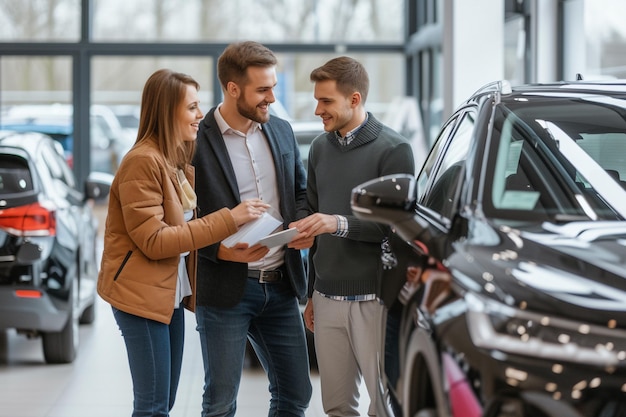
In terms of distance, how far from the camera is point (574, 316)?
2295mm

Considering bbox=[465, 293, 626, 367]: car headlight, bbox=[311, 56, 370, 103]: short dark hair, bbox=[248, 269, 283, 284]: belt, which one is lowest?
bbox=[248, 269, 283, 284]: belt

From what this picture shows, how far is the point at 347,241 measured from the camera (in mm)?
3871

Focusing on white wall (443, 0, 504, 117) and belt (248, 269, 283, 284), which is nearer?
belt (248, 269, 283, 284)

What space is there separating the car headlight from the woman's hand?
143cm

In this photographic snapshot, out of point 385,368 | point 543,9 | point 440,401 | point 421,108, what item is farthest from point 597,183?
point 421,108

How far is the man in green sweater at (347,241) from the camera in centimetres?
385

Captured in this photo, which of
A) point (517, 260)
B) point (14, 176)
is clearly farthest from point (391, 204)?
point (14, 176)

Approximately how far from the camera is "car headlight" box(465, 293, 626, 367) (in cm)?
223

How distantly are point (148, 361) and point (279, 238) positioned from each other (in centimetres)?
59

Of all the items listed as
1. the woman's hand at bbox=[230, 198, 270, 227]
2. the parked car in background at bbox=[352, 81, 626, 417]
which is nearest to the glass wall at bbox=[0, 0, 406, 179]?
the woman's hand at bbox=[230, 198, 270, 227]

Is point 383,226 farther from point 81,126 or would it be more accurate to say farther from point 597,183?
point 81,126

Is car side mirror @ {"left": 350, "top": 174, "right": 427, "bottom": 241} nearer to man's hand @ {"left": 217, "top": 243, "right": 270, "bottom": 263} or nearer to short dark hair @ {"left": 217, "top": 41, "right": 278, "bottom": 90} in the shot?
man's hand @ {"left": 217, "top": 243, "right": 270, "bottom": 263}

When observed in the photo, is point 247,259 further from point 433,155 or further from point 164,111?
point 433,155

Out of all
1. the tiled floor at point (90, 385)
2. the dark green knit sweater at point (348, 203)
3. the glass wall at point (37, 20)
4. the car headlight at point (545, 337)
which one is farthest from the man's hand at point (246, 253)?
the glass wall at point (37, 20)
